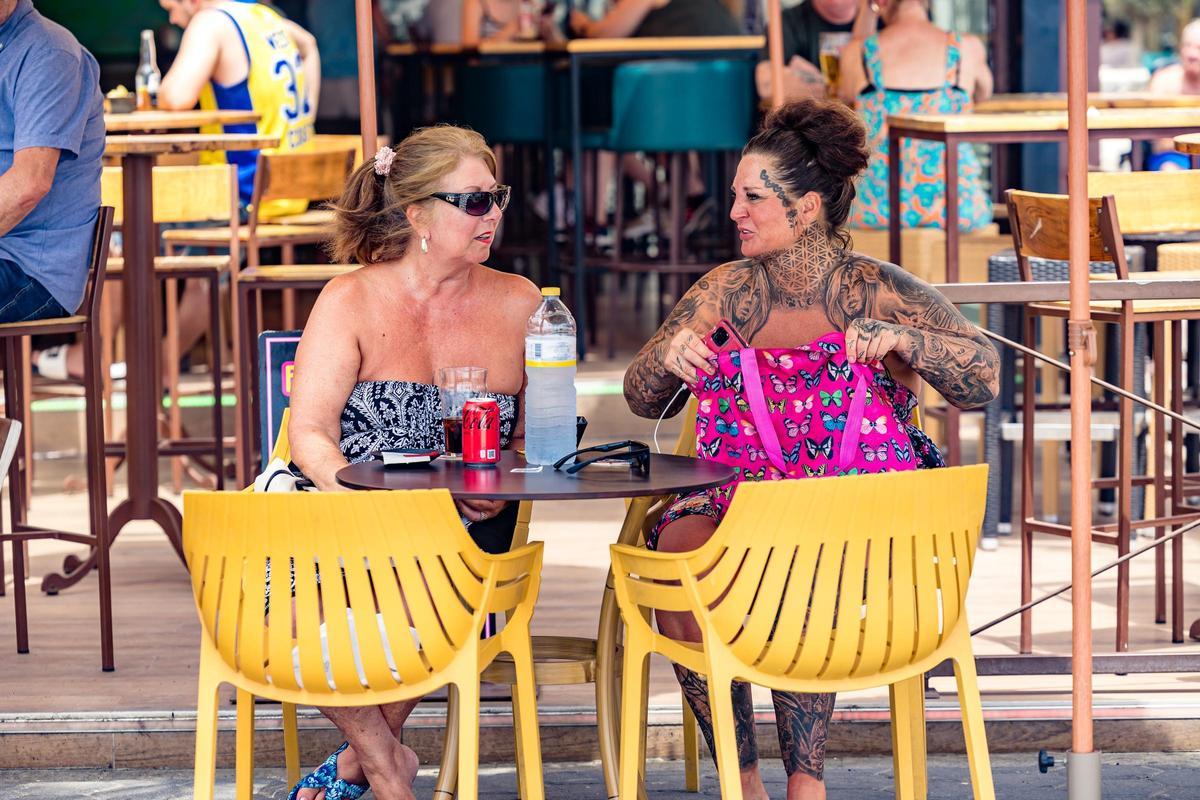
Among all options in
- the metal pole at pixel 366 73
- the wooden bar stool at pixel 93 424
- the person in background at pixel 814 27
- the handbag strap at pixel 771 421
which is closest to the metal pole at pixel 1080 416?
the handbag strap at pixel 771 421

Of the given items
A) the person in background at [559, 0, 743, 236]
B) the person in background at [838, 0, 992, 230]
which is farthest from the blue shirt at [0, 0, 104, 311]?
the person in background at [559, 0, 743, 236]

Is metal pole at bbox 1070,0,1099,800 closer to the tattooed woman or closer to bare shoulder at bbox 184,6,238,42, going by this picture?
the tattooed woman

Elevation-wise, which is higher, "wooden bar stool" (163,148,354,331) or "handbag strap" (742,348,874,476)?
"wooden bar stool" (163,148,354,331)

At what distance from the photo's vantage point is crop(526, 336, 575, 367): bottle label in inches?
131

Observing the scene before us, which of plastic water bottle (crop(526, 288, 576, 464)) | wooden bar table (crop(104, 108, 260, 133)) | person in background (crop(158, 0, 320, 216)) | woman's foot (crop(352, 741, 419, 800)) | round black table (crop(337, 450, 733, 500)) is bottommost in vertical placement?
woman's foot (crop(352, 741, 419, 800))

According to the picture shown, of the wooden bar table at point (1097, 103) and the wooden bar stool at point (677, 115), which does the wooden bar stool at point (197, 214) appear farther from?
the wooden bar table at point (1097, 103)

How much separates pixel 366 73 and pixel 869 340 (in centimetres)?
115

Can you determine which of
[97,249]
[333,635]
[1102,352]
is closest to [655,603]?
[333,635]

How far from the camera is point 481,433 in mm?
3172

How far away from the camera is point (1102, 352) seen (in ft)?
20.3

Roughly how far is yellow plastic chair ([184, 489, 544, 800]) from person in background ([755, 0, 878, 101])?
466cm

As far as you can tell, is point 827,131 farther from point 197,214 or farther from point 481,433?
point 197,214

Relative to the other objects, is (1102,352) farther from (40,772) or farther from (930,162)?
(40,772)

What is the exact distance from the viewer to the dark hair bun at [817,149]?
3.56 metres
